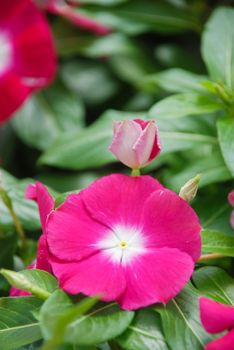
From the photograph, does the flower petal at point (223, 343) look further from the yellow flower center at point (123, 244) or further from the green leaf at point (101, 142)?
the green leaf at point (101, 142)

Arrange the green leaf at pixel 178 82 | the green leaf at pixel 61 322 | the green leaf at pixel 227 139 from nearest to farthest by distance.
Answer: the green leaf at pixel 61 322 < the green leaf at pixel 227 139 < the green leaf at pixel 178 82

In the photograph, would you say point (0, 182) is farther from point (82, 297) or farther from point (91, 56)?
point (91, 56)

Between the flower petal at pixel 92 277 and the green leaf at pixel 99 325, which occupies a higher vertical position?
the flower petal at pixel 92 277

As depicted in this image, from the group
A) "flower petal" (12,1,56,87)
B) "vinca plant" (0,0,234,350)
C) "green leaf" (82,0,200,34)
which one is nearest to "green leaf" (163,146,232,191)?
"vinca plant" (0,0,234,350)

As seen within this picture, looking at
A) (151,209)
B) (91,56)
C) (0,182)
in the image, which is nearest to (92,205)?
(151,209)

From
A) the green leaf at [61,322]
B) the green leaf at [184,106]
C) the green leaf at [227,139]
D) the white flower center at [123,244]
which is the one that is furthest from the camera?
the green leaf at [184,106]

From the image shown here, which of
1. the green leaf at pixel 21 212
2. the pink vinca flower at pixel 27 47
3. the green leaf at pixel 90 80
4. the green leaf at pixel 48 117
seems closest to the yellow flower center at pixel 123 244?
the green leaf at pixel 21 212

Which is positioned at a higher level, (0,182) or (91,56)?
(0,182)

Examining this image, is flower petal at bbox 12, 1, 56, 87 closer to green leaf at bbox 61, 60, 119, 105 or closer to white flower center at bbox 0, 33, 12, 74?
white flower center at bbox 0, 33, 12, 74
